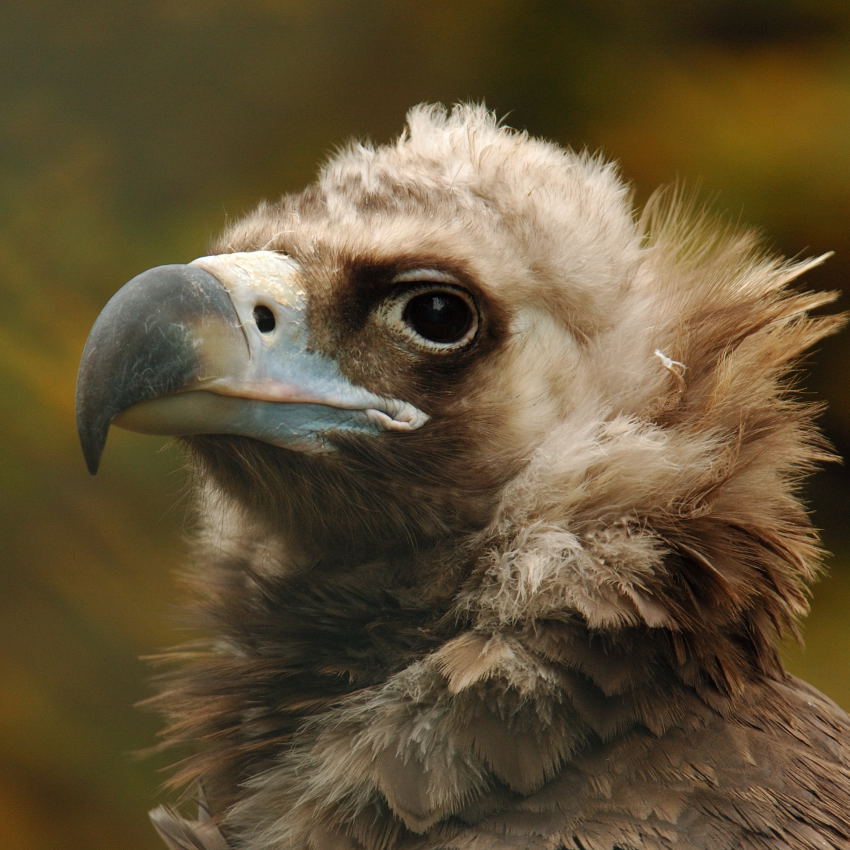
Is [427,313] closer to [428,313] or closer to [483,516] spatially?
[428,313]

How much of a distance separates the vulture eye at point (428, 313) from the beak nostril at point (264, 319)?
0.34 ft

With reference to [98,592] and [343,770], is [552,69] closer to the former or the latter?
[98,592]

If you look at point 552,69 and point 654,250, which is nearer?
point 654,250

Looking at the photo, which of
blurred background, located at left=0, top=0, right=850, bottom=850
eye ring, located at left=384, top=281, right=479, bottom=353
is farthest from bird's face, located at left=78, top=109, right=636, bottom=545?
blurred background, located at left=0, top=0, right=850, bottom=850

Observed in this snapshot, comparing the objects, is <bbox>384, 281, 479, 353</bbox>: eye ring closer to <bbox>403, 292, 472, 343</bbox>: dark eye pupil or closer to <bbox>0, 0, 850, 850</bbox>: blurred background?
<bbox>403, 292, 472, 343</bbox>: dark eye pupil

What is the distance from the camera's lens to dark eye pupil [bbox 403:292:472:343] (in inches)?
39.0

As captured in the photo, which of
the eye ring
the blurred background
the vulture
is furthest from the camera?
the blurred background

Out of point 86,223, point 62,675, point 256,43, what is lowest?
point 62,675

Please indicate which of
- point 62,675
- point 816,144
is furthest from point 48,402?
point 816,144

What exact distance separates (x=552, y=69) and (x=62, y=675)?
1.20 m

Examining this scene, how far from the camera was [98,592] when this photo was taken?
1705 millimetres

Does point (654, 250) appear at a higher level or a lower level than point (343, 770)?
higher

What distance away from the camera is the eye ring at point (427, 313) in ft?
3.25

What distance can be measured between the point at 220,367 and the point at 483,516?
273 millimetres
